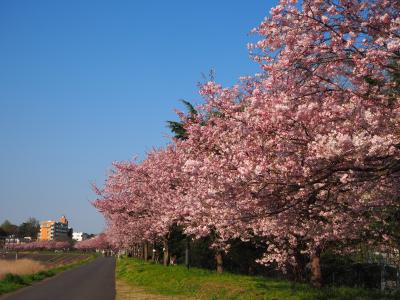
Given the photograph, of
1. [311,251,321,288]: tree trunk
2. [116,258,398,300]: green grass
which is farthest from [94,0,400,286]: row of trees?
[311,251,321,288]: tree trunk

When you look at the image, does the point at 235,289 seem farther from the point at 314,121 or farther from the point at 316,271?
the point at 314,121

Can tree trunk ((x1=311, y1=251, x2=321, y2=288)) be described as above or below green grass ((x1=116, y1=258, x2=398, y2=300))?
above

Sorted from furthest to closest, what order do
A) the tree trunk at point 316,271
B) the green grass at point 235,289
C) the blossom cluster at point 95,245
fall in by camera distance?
the blossom cluster at point 95,245
the tree trunk at point 316,271
the green grass at point 235,289

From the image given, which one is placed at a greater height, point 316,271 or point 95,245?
point 316,271

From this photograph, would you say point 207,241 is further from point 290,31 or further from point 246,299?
point 290,31

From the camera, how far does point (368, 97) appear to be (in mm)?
8273

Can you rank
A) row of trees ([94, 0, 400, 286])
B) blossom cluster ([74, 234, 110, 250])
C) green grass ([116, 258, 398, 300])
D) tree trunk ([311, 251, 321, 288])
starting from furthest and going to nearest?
blossom cluster ([74, 234, 110, 250]) < tree trunk ([311, 251, 321, 288]) < green grass ([116, 258, 398, 300]) < row of trees ([94, 0, 400, 286])

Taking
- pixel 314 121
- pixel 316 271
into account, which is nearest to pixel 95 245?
pixel 316 271

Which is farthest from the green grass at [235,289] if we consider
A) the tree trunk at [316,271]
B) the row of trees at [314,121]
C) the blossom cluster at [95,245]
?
the blossom cluster at [95,245]

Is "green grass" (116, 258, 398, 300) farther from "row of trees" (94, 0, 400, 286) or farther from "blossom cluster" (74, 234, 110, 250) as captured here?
"blossom cluster" (74, 234, 110, 250)

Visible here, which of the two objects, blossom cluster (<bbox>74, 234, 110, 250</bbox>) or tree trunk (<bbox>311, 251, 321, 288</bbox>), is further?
blossom cluster (<bbox>74, 234, 110, 250</bbox>)

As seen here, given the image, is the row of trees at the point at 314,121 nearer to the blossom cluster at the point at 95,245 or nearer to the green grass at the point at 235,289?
the green grass at the point at 235,289

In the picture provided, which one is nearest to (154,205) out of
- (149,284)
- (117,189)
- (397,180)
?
(149,284)

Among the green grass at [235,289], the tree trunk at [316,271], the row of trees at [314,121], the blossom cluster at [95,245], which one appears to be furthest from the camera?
the blossom cluster at [95,245]
